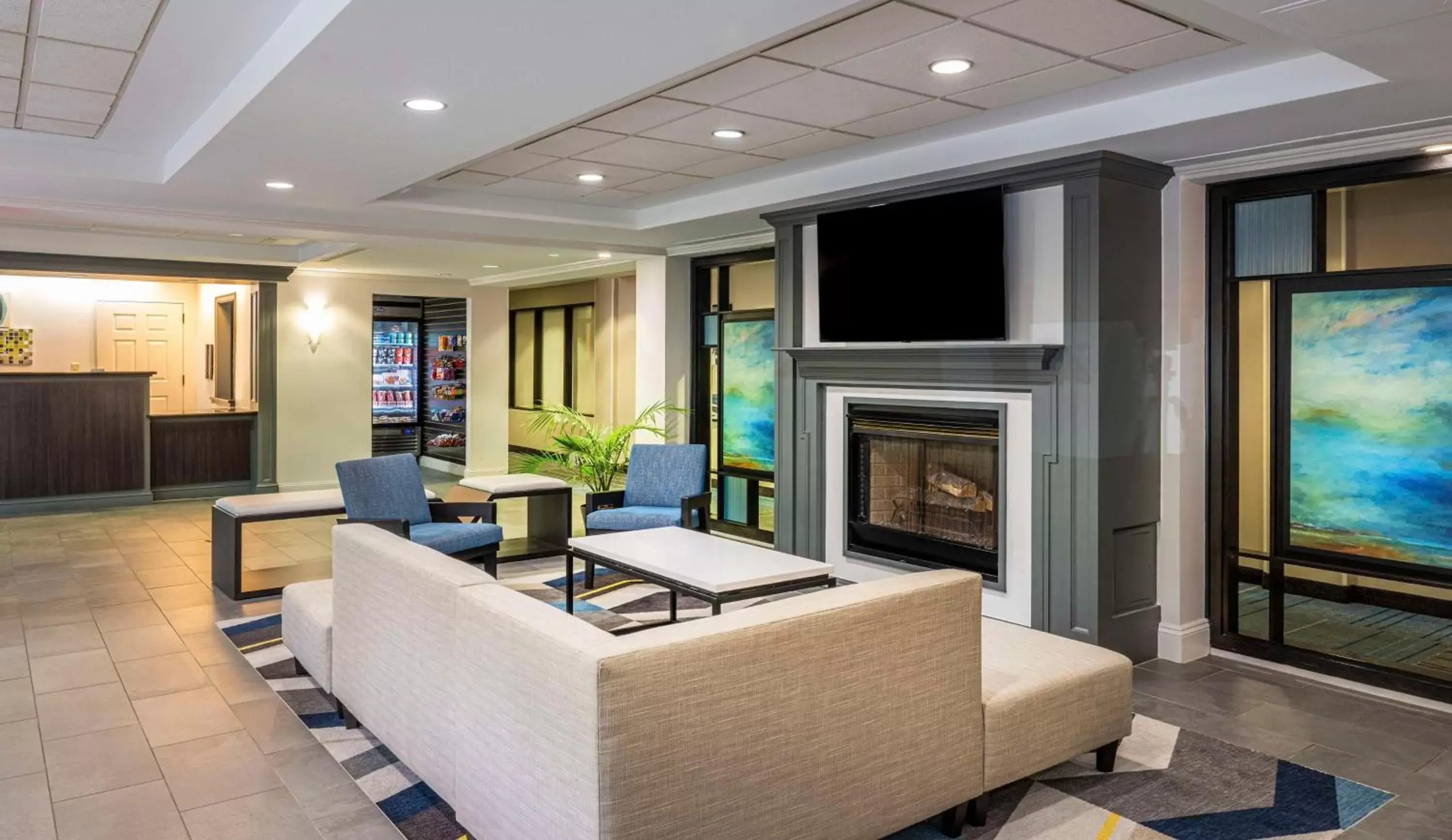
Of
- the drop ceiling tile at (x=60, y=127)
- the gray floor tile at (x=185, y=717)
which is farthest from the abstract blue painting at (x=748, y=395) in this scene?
the drop ceiling tile at (x=60, y=127)

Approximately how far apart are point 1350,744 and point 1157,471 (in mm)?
1438

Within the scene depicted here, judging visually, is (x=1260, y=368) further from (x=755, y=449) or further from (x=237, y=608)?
(x=237, y=608)

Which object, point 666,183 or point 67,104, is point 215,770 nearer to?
point 67,104

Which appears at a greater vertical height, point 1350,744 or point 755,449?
point 755,449

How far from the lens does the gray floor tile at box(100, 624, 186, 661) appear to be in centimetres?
452

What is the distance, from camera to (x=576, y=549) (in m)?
4.75

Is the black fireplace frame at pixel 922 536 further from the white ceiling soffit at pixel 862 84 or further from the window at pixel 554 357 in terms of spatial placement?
the window at pixel 554 357

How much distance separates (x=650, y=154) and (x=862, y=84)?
61.9 inches

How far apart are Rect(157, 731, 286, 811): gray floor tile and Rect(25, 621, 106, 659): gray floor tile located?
5.20 ft

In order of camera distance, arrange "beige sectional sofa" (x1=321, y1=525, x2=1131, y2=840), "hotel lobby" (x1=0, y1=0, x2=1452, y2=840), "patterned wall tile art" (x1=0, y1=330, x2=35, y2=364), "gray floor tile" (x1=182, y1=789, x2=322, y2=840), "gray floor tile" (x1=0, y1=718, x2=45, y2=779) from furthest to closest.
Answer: "patterned wall tile art" (x1=0, y1=330, x2=35, y2=364) < "gray floor tile" (x1=0, y1=718, x2=45, y2=779) < "gray floor tile" (x1=182, y1=789, x2=322, y2=840) < "hotel lobby" (x1=0, y1=0, x2=1452, y2=840) < "beige sectional sofa" (x1=321, y1=525, x2=1131, y2=840)

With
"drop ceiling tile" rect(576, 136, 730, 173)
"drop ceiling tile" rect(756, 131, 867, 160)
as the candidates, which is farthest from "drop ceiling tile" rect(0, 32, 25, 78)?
"drop ceiling tile" rect(756, 131, 867, 160)

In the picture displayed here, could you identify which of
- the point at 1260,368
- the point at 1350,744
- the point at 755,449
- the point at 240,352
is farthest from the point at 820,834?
the point at 240,352

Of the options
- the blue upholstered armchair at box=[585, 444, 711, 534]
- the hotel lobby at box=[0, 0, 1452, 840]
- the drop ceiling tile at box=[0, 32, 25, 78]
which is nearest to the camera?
the hotel lobby at box=[0, 0, 1452, 840]

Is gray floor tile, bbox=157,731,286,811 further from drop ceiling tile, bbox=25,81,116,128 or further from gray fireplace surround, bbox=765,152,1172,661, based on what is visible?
gray fireplace surround, bbox=765,152,1172,661
